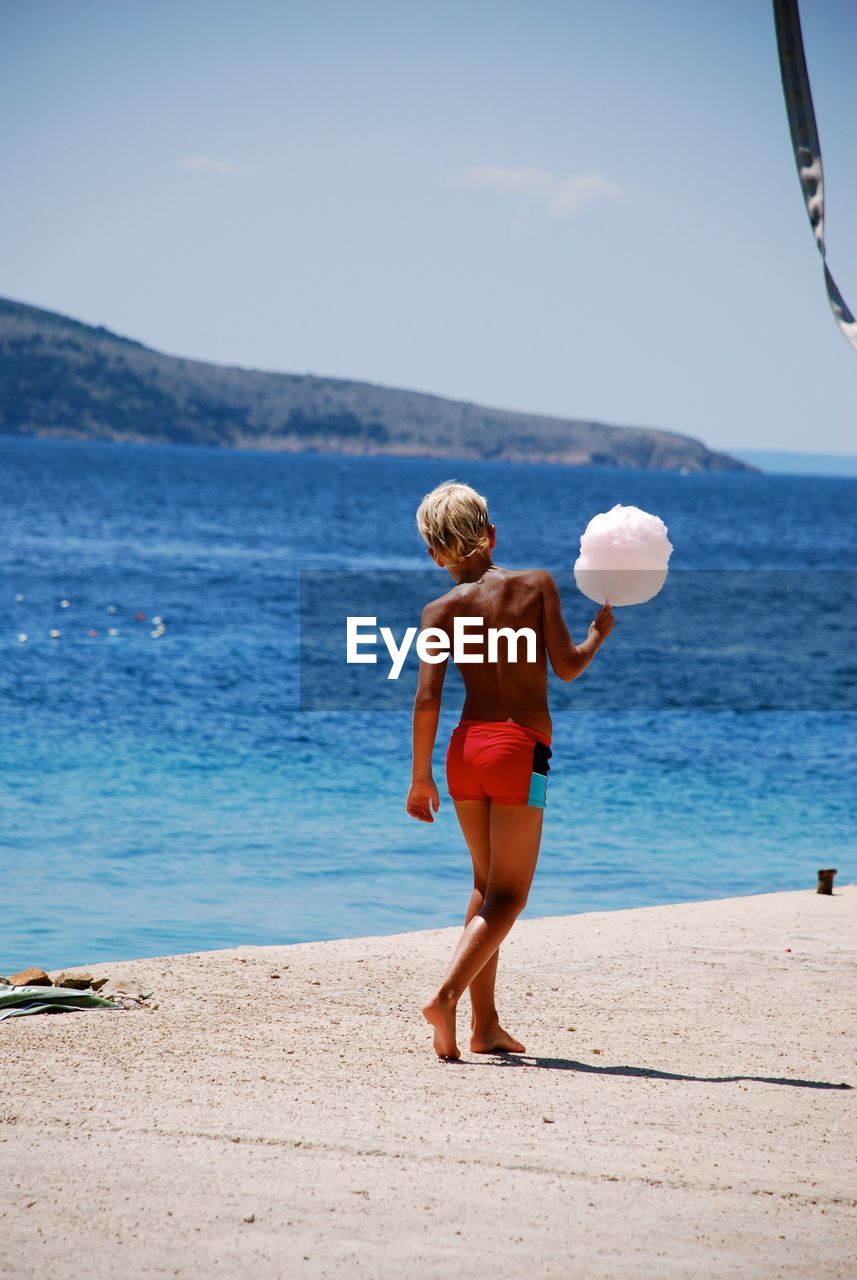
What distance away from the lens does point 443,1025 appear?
5.19 meters

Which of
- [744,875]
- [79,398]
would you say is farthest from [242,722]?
[79,398]

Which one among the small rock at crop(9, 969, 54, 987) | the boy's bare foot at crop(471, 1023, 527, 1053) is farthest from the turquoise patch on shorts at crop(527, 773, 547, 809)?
the small rock at crop(9, 969, 54, 987)

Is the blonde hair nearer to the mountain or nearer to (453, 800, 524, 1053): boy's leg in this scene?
(453, 800, 524, 1053): boy's leg

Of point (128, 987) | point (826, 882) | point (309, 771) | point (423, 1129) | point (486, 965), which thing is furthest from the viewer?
point (309, 771)

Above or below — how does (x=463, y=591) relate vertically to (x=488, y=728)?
above

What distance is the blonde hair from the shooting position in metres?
5.23

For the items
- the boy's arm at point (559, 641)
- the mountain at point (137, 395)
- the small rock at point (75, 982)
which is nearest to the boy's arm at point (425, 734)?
the boy's arm at point (559, 641)

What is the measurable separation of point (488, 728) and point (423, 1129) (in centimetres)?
140

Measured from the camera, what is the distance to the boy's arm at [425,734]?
521cm

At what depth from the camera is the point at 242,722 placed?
18.8 metres

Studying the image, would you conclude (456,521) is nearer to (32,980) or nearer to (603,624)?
(603,624)

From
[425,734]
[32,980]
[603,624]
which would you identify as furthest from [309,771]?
[603,624]

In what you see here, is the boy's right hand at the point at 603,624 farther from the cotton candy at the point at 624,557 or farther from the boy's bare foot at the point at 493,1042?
the boy's bare foot at the point at 493,1042

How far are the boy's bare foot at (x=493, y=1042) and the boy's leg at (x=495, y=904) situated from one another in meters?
0.25
